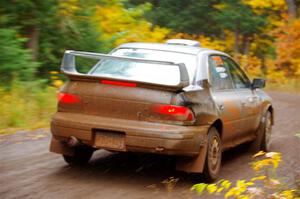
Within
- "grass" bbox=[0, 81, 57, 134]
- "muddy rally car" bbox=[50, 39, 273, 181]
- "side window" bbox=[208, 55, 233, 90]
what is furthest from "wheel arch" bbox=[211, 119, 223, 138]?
"grass" bbox=[0, 81, 57, 134]

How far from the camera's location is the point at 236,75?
8.84 meters

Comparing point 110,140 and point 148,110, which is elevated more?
point 148,110

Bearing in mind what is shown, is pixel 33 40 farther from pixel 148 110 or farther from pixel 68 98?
pixel 148 110

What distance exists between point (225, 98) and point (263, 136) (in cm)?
197

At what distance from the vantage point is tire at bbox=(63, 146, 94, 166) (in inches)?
295

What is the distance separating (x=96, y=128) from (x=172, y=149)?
3.02ft

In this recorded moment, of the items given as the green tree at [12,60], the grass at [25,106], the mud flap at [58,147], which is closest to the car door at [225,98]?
the mud flap at [58,147]

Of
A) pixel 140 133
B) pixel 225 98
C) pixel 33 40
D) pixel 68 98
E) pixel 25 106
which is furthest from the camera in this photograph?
pixel 33 40

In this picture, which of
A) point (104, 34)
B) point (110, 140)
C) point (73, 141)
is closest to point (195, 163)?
point (110, 140)

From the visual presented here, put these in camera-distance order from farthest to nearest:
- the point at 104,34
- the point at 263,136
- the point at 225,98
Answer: the point at 104,34 → the point at 263,136 → the point at 225,98

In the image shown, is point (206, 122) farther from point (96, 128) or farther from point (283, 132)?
point (283, 132)

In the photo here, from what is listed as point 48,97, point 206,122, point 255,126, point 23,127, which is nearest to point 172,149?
point 206,122

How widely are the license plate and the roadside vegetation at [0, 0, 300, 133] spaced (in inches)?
144

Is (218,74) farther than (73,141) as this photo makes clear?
Yes
